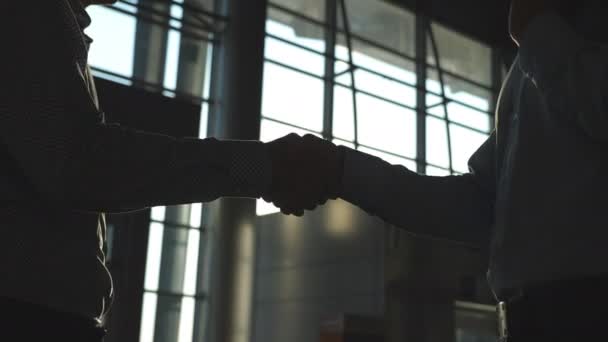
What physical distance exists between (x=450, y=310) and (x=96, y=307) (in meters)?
8.81

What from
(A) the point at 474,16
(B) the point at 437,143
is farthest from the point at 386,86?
(A) the point at 474,16

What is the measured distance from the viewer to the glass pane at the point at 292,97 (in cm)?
1500

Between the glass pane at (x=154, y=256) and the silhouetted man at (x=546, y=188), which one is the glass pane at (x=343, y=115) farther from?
the silhouetted man at (x=546, y=188)

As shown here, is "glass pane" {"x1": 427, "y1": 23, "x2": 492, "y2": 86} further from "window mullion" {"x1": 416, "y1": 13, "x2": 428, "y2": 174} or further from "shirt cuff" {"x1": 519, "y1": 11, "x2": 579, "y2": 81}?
"shirt cuff" {"x1": 519, "y1": 11, "x2": 579, "y2": 81}

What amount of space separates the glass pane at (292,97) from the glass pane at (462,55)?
12.5 feet

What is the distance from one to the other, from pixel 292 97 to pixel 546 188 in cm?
1401

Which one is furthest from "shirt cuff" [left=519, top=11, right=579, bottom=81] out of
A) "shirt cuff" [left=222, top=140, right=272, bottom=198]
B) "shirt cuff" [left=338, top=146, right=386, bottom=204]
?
"shirt cuff" [left=222, top=140, right=272, bottom=198]

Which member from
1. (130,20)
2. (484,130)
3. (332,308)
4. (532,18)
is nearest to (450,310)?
(332,308)

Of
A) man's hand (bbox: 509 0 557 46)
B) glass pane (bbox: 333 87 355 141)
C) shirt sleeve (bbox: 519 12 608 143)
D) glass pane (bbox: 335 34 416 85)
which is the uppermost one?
glass pane (bbox: 335 34 416 85)

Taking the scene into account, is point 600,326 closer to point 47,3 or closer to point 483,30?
point 47,3

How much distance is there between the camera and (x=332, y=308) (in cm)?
1112

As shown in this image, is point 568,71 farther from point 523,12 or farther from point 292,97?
point 292,97

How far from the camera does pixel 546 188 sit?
1.55 meters

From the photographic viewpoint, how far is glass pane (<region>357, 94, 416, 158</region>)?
16203 millimetres
